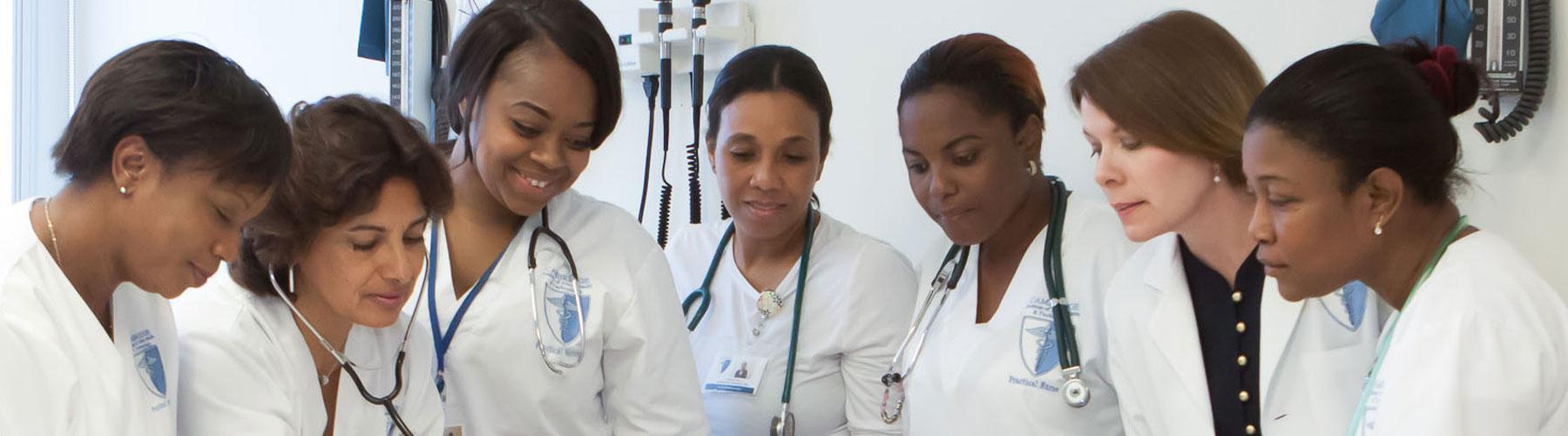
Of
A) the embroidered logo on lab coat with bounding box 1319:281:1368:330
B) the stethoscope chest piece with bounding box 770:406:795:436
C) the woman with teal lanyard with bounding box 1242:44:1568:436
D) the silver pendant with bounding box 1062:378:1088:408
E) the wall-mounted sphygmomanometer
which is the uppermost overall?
the wall-mounted sphygmomanometer

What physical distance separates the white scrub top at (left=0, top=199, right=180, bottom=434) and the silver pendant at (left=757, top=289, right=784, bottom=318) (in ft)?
3.63

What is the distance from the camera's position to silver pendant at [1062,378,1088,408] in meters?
1.92

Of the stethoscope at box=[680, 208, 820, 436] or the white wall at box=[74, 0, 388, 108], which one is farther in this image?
the white wall at box=[74, 0, 388, 108]

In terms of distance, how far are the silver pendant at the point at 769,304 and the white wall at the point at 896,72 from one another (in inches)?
22.3

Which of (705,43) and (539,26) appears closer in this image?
(539,26)

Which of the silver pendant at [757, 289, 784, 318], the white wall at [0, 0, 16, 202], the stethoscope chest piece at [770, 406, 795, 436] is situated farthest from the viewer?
the white wall at [0, 0, 16, 202]

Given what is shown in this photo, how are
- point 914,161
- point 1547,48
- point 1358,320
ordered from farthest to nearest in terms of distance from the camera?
point 914,161 → point 1547,48 → point 1358,320

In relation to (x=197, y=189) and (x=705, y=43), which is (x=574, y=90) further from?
(x=705, y=43)

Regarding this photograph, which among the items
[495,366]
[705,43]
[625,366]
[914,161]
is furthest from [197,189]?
[705,43]

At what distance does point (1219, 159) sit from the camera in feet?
5.75

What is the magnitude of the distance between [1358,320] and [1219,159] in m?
0.28

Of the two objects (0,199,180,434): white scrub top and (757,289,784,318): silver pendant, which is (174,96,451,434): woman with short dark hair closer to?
(0,199,180,434): white scrub top

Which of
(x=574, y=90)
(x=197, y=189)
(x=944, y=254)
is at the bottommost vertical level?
(x=944, y=254)

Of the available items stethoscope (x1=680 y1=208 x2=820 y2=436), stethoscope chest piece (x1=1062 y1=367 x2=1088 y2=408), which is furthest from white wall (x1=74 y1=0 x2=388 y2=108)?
stethoscope chest piece (x1=1062 y1=367 x2=1088 y2=408)
